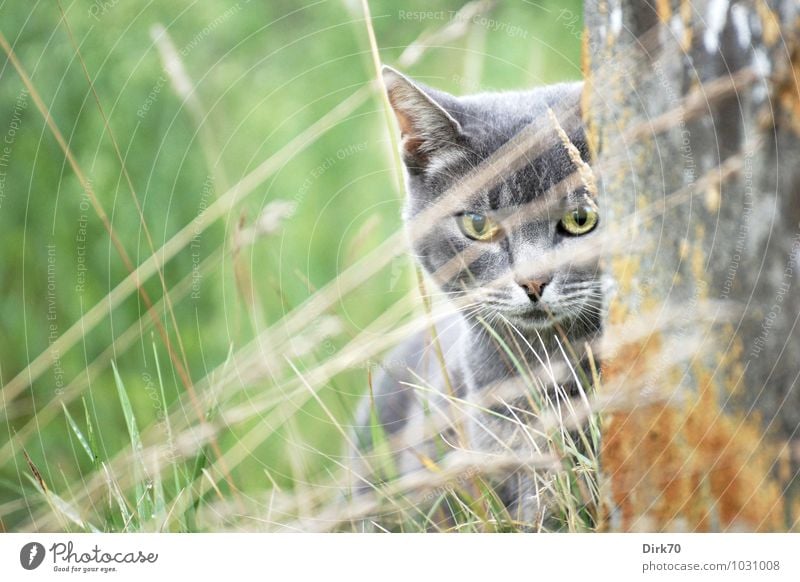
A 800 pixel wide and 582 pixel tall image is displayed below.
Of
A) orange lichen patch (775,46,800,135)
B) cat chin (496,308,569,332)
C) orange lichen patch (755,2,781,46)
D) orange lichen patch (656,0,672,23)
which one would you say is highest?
orange lichen patch (656,0,672,23)

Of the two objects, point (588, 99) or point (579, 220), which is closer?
point (588, 99)

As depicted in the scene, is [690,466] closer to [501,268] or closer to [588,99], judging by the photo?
[501,268]

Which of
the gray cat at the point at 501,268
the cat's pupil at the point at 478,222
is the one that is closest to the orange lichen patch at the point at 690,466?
the gray cat at the point at 501,268

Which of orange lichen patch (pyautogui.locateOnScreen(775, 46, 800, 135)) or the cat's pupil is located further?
the cat's pupil

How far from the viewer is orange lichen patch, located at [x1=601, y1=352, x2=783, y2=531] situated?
1.16m

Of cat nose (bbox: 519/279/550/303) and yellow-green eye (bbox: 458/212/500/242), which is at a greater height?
yellow-green eye (bbox: 458/212/500/242)

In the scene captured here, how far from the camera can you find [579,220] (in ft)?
4.54

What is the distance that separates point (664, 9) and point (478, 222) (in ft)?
1.69

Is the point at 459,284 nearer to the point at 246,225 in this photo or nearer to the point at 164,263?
the point at 246,225

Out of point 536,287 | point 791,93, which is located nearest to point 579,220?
Result: point 536,287
